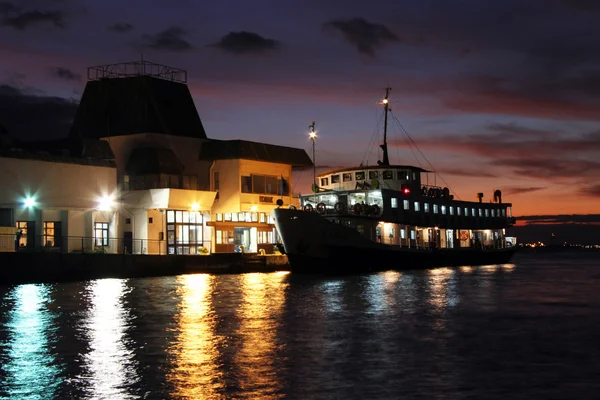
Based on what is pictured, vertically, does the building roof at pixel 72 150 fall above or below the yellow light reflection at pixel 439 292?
above

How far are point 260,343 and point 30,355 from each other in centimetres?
680

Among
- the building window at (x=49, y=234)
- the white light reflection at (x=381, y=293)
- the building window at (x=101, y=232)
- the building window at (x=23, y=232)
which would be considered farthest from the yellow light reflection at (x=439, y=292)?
the building window at (x=23, y=232)

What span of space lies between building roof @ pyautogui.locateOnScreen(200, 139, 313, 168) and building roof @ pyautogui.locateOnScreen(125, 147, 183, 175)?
503cm

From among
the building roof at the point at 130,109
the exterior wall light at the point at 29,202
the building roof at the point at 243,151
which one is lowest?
the exterior wall light at the point at 29,202

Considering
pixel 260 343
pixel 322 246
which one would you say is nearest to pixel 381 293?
pixel 322 246

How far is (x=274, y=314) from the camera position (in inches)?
1331

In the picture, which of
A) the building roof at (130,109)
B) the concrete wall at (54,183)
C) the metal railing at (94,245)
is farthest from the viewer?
the building roof at (130,109)

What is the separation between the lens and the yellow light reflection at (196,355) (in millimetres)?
18016

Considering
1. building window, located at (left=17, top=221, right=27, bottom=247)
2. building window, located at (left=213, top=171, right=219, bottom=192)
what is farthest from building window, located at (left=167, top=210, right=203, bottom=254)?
building window, located at (left=17, top=221, right=27, bottom=247)

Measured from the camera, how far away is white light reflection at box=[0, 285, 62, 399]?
18.2m

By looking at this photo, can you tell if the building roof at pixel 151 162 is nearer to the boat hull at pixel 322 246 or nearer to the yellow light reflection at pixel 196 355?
the boat hull at pixel 322 246

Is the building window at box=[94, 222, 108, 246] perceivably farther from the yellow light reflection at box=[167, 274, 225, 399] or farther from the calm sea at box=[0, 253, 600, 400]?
the yellow light reflection at box=[167, 274, 225, 399]

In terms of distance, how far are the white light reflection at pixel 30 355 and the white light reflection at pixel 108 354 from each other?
0.97 meters

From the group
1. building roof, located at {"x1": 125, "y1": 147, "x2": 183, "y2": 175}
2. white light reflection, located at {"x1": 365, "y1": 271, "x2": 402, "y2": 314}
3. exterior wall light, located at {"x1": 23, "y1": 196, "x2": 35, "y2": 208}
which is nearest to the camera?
white light reflection, located at {"x1": 365, "y1": 271, "x2": 402, "y2": 314}
